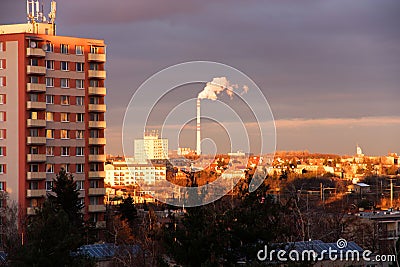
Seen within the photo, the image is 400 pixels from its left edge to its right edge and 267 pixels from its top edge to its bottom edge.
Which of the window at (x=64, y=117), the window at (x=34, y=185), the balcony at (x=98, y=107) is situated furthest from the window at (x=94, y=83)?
the window at (x=34, y=185)

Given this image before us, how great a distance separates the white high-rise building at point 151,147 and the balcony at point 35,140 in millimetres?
4731

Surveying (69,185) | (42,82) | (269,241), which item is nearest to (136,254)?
(269,241)

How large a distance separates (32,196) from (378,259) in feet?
73.2

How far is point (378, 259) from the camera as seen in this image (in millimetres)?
23438

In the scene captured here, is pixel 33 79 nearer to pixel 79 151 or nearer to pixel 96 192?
pixel 79 151

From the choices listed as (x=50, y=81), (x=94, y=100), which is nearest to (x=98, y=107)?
(x=94, y=100)

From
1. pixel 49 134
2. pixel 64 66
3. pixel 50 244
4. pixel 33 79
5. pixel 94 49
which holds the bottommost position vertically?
pixel 50 244

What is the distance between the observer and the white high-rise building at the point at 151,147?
40906mm

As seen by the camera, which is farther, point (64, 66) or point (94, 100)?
point (94, 100)

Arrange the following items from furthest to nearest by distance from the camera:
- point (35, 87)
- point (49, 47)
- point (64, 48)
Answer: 1. point (64, 48)
2. point (49, 47)
3. point (35, 87)

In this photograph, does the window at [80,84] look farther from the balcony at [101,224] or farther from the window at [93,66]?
the balcony at [101,224]

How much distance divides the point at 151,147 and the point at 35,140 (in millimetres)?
5906

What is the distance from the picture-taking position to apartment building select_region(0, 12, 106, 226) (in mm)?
41969

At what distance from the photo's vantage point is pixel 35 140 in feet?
139
